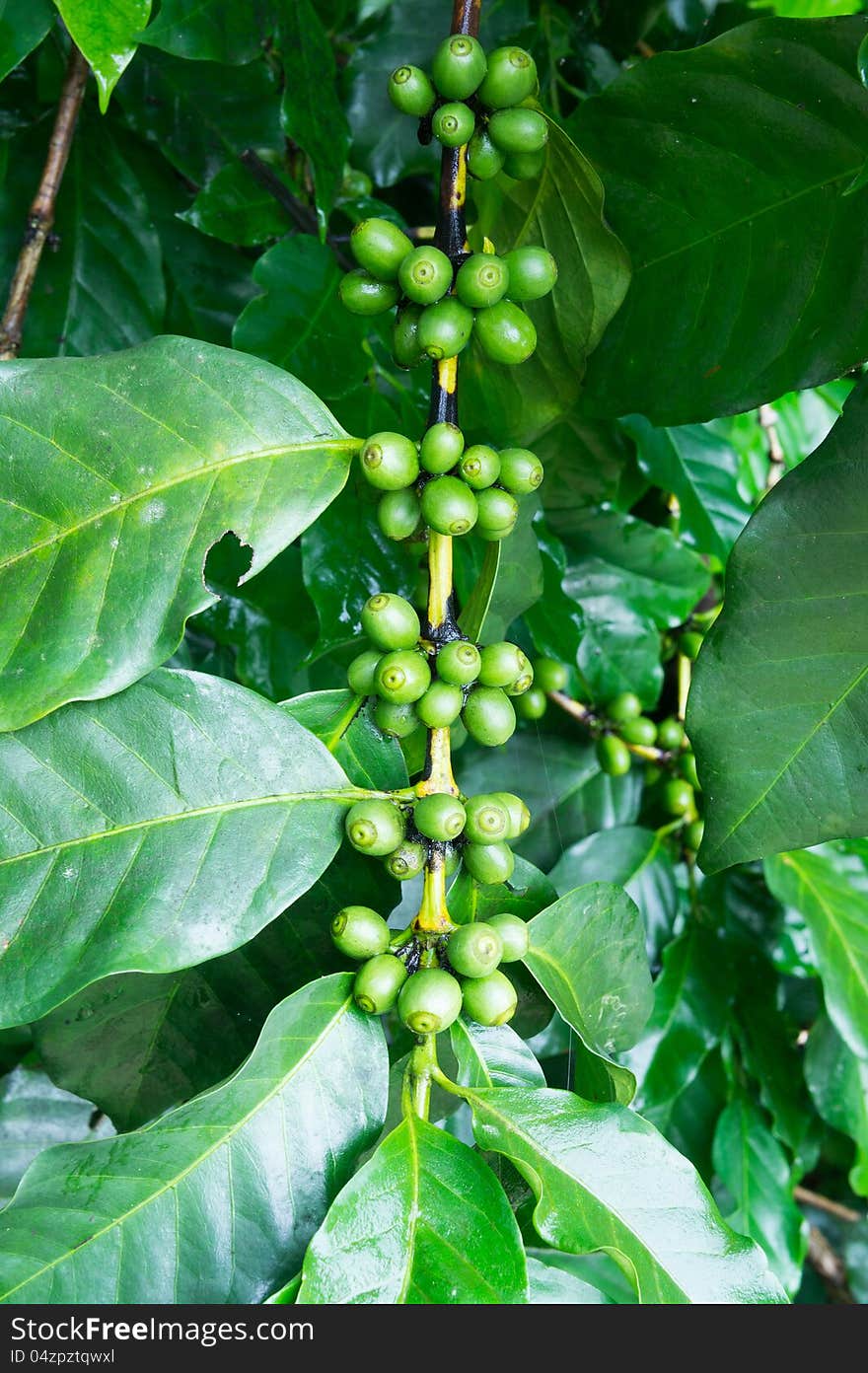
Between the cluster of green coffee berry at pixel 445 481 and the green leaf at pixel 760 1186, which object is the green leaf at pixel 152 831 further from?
the green leaf at pixel 760 1186

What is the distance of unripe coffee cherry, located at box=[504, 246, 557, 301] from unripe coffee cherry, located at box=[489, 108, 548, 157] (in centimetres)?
7

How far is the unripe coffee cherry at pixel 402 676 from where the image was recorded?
0.63 m

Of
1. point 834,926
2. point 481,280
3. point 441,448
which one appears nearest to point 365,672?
point 441,448

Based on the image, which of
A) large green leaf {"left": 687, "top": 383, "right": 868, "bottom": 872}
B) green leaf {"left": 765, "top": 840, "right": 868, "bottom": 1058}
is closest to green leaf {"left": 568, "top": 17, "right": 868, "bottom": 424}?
large green leaf {"left": 687, "top": 383, "right": 868, "bottom": 872}

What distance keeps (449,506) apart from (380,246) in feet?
0.57

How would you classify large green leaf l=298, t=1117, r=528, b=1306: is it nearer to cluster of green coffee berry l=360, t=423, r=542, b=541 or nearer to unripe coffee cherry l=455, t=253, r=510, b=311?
cluster of green coffee berry l=360, t=423, r=542, b=541

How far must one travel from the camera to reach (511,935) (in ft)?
2.16

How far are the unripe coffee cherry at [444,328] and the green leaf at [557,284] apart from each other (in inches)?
5.6

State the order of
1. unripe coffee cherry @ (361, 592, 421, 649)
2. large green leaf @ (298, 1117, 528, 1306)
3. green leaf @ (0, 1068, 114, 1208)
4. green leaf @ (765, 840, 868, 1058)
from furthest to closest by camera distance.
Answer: green leaf @ (765, 840, 868, 1058) → green leaf @ (0, 1068, 114, 1208) → unripe coffee cherry @ (361, 592, 421, 649) → large green leaf @ (298, 1117, 528, 1306)

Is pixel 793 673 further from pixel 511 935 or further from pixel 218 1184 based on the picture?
pixel 218 1184

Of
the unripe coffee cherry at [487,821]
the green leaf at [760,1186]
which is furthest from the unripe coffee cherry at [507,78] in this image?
the green leaf at [760,1186]

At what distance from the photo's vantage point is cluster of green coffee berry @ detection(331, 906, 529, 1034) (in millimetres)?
603
